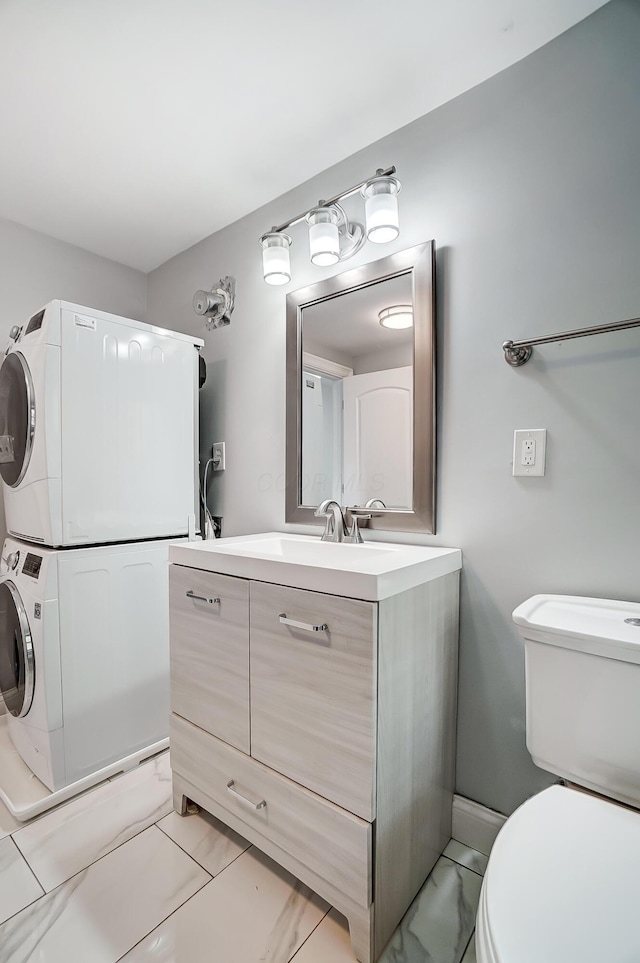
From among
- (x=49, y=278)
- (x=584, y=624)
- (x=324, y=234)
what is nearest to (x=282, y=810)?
(x=584, y=624)

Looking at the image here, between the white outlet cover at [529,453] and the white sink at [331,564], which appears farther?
the white outlet cover at [529,453]

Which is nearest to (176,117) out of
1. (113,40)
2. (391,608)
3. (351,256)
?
(113,40)

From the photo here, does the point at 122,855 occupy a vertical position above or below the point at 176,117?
below

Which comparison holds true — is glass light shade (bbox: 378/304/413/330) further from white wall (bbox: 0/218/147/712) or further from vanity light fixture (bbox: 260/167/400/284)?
white wall (bbox: 0/218/147/712)

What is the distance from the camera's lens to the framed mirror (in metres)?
1.42

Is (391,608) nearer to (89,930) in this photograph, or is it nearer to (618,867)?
(618,867)

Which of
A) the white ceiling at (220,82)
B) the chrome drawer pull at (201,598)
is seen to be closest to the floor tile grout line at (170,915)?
the chrome drawer pull at (201,598)

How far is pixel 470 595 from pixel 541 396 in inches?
23.9

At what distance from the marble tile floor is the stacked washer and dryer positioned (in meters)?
0.28

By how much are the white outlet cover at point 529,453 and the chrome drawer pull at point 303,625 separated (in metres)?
0.68

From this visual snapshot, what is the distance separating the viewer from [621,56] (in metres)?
1.10

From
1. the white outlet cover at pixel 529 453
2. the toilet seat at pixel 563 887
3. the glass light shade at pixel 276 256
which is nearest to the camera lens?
the toilet seat at pixel 563 887

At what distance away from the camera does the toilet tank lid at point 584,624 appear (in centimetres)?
90

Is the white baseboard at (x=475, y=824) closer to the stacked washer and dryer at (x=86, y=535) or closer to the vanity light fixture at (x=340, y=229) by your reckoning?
the stacked washer and dryer at (x=86, y=535)
